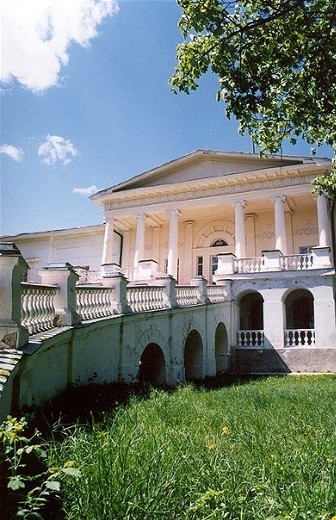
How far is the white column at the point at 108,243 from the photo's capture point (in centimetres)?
2400

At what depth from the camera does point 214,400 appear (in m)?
7.31

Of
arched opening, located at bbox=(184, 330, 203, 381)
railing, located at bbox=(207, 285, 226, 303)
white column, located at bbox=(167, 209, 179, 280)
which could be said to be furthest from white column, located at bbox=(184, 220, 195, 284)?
arched opening, located at bbox=(184, 330, 203, 381)

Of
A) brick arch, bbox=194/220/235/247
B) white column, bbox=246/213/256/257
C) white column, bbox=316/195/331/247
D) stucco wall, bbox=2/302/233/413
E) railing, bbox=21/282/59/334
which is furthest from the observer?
brick arch, bbox=194/220/235/247

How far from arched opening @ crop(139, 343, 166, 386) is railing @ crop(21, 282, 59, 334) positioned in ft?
15.7

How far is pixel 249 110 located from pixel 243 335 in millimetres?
12184

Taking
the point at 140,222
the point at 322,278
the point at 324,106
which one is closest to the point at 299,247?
the point at 322,278

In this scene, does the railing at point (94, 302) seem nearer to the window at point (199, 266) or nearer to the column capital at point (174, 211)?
the column capital at point (174, 211)

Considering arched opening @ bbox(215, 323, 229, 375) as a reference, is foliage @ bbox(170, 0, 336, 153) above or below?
above

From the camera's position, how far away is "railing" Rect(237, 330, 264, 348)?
57.2 feet

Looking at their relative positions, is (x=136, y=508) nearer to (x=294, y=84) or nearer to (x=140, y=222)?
(x=294, y=84)

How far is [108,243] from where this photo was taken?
2456 centimetres

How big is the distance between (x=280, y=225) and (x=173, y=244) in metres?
6.07

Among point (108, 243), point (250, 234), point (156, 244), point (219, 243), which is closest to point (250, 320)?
point (250, 234)

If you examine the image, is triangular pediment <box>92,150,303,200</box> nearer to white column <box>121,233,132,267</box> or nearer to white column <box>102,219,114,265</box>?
white column <box>102,219,114,265</box>
